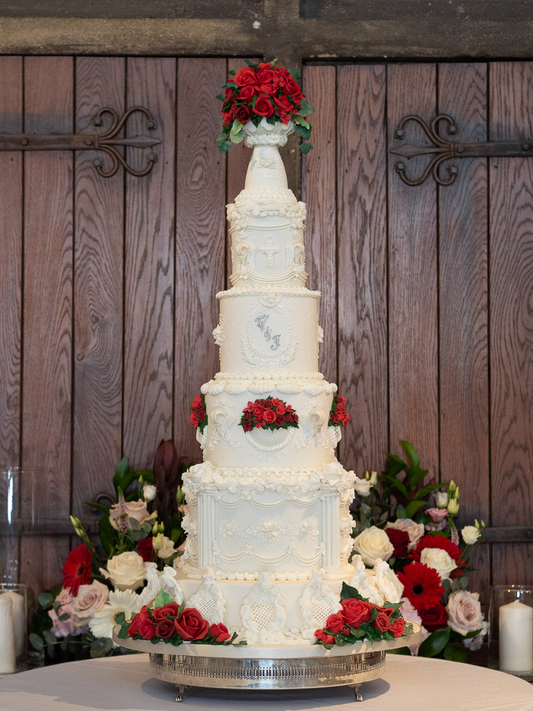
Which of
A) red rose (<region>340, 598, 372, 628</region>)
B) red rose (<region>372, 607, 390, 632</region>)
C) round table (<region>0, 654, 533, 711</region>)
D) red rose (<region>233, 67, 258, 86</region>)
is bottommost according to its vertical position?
round table (<region>0, 654, 533, 711</region>)

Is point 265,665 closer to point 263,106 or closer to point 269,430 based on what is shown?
point 269,430

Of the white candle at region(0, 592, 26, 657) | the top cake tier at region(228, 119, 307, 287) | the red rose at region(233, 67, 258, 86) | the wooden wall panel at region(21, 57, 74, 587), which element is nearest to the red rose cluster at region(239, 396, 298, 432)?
the top cake tier at region(228, 119, 307, 287)

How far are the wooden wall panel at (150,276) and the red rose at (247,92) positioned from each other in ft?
3.91

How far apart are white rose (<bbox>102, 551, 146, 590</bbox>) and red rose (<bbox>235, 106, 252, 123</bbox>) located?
62.2 inches

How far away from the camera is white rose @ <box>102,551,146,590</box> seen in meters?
3.52

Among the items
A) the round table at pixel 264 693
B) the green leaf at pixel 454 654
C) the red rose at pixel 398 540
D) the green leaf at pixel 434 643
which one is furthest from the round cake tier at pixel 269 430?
the green leaf at pixel 454 654

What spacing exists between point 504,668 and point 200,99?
2.60 metres

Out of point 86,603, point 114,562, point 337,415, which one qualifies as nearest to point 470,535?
point 337,415

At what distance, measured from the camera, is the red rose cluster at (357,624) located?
2734 mm

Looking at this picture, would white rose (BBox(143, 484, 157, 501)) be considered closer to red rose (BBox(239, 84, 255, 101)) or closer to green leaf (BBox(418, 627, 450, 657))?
green leaf (BBox(418, 627, 450, 657))

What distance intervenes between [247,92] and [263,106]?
0.07 meters

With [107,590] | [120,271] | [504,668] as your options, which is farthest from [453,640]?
[120,271]

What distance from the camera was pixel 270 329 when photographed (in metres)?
3.05

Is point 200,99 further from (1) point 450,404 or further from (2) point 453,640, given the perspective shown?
(2) point 453,640
